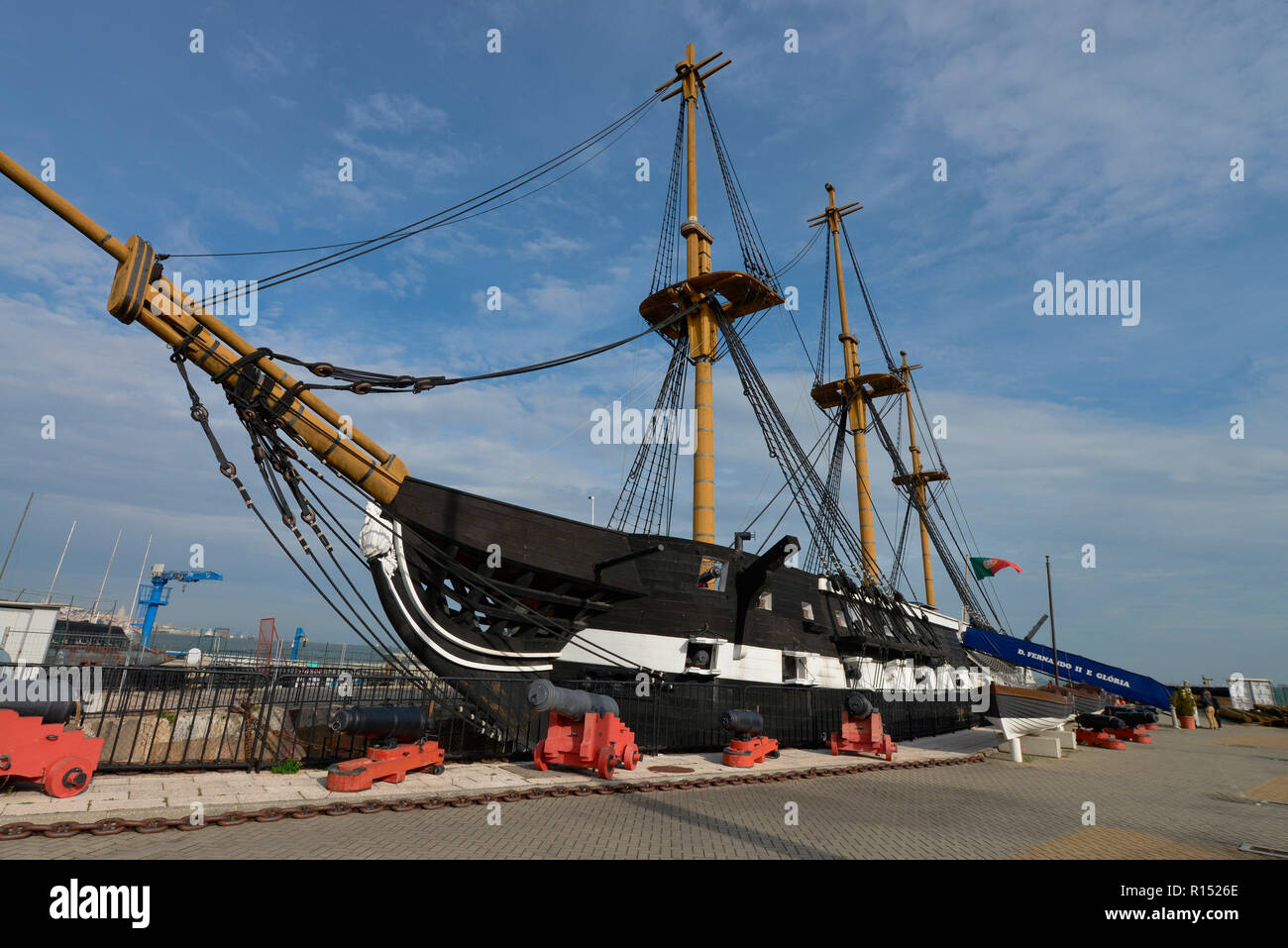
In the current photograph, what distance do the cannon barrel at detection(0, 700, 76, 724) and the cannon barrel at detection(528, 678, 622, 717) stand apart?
17.4 ft

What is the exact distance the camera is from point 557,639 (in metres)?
13.1

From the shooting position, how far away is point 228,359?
1026 centimetres

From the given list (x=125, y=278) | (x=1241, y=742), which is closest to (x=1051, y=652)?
(x=1241, y=742)

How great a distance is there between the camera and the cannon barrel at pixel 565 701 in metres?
9.57

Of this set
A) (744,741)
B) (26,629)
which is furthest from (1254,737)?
(26,629)

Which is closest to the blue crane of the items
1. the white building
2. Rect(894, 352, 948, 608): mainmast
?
the white building

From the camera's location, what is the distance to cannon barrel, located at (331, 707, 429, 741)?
324 inches

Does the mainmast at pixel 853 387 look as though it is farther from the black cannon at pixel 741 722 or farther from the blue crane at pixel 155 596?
the blue crane at pixel 155 596

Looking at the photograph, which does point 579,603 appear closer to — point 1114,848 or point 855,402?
point 1114,848

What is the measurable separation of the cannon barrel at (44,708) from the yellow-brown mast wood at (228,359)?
15.9 ft

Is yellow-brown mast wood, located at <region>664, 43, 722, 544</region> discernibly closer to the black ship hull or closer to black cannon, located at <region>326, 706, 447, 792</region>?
the black ship hull

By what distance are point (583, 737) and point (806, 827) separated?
3.94 metres

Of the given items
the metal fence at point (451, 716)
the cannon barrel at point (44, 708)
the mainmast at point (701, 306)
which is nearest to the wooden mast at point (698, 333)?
the mainmast at point (701, 306)
